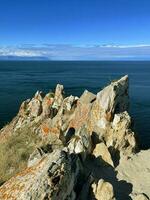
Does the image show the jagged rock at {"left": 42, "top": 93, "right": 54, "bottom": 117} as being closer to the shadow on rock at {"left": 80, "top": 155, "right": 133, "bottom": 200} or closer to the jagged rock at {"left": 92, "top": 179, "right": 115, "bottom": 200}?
the shadow on rock at {"left": 80, "top": 155, "right": 133, "bottom": 200}

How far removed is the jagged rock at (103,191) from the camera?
18.7m

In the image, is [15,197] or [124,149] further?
[124,149]

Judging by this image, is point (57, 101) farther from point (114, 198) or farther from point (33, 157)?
point (114, 198)

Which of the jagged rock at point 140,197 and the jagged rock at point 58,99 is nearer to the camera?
the jagged rock at point 140,197

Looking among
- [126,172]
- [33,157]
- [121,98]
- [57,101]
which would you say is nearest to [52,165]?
[33,157]

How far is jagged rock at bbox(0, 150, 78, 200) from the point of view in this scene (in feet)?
50.5

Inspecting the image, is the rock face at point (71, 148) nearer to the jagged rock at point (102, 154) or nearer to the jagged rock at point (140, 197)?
the jagged rock at point (102, 154)

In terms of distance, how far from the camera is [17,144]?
35.5 metres

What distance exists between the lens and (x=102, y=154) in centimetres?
2508

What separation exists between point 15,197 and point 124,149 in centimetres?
1359

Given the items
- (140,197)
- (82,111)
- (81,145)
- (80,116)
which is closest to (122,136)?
(81,145)

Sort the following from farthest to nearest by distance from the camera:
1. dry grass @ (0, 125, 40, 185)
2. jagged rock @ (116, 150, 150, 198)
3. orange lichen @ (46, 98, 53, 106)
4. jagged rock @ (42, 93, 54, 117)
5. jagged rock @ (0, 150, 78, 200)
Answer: orange lichen @ (46, 98, 53, 106) < jagged rock @ (42, 93, 54, 117) < dry grass @ (0, 125, 40, 185) < jagged rock @ (116, 150, 150, 198) < jagged rock @ (0, 150, 78, 200)

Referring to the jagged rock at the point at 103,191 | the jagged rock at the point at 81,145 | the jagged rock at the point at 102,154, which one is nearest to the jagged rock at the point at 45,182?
the jagged rock at the point at 103,191

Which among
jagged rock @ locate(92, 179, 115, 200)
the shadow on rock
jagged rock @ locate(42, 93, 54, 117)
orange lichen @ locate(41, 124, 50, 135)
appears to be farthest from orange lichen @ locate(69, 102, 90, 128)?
jagged rock @ locate(92, 179, 115, 200)
